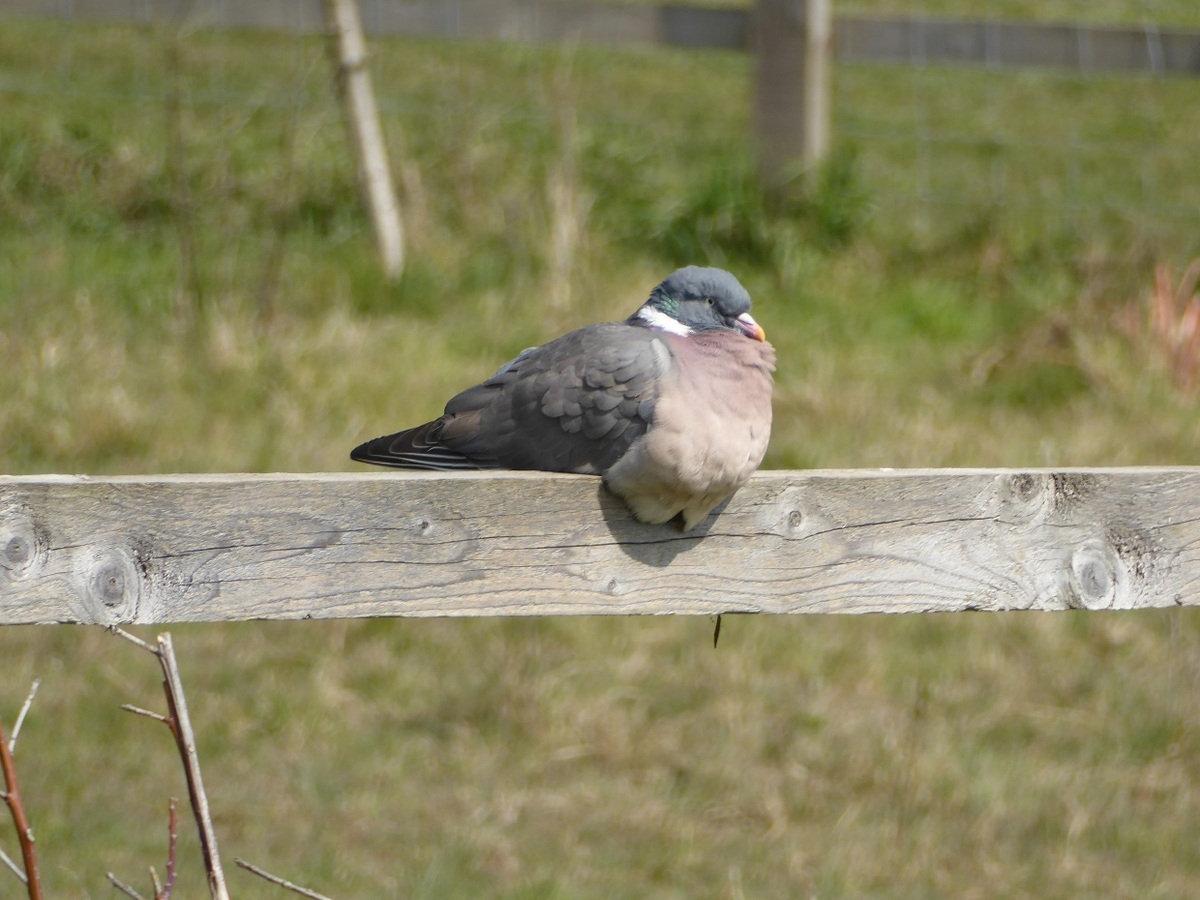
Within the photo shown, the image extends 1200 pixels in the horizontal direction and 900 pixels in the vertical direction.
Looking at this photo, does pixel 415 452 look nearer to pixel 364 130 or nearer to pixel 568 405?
pixel 568 405

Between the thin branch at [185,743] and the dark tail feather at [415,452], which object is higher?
the dark tail feather at [415,452]

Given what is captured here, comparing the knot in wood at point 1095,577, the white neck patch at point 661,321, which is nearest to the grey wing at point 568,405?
the white neck patch at point 661,321

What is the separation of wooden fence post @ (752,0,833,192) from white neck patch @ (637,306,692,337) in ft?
12.3

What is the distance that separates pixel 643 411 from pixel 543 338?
3.31m

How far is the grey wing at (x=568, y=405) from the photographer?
6.95ft

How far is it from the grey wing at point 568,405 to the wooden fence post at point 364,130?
3357mm

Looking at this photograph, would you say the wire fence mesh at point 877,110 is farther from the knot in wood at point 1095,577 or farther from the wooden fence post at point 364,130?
the knot in wood at point 1095,577

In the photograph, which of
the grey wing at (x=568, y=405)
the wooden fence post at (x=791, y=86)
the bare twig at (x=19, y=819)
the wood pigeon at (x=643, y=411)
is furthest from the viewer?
the wooden fence post at (x=791, y=86)

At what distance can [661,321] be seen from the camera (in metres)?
2.48

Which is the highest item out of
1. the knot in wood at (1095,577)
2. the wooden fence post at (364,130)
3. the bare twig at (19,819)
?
the wooden fence post at (364,130)

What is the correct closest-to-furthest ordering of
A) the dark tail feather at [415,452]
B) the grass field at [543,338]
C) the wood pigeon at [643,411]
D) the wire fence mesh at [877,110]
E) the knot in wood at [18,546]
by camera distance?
the knot in wood at [18,546]
the wood pigeon at [643,411]
the dark tail feather at [415,452]
the grass field at [543,338]
the wire fence mesh at [877,110]

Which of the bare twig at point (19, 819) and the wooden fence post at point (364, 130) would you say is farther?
the wooden fence post at point (364, 130)

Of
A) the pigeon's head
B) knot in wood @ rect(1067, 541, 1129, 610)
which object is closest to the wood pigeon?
the pigeon's head

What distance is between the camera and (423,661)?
409 cm
